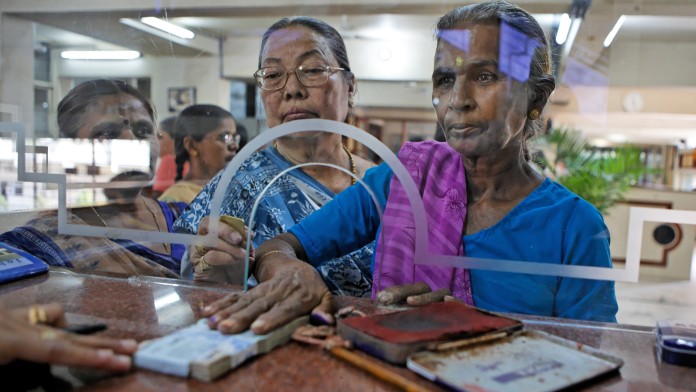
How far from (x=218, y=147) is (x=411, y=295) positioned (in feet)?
3.47

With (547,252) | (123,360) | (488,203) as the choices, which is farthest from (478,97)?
(123,360)

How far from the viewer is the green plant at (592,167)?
1.54 metres

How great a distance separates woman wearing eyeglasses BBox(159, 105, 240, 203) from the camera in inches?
69.2

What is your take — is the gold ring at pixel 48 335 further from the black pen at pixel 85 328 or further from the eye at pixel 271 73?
the eye at pixel 271 73

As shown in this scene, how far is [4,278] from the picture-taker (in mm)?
1112

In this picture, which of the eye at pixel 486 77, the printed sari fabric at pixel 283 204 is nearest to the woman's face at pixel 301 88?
the printed sari fabric at pixel 283 204

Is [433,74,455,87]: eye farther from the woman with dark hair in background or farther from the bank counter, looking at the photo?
the woman with dark hair in background

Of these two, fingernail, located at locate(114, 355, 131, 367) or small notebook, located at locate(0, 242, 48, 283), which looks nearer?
fingernail, located at locate(114, 355, 131, 367)

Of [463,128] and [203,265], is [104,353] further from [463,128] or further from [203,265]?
[463,128]

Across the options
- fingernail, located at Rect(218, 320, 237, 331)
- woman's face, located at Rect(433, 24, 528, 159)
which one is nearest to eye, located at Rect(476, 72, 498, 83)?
woman's face, located at Rect(433, 24, 528, 159)

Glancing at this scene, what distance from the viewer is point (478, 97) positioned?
3.53ft

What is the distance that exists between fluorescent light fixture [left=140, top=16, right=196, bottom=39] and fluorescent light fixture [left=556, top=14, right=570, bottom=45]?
1098mm

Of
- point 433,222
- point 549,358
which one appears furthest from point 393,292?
point 549,358

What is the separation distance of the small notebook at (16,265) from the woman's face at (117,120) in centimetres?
47
